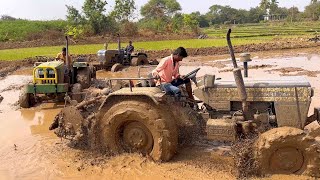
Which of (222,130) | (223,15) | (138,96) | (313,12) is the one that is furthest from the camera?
(223,15)

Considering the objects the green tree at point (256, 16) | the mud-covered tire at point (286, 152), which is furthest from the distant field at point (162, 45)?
the green tree at point (256, 16)

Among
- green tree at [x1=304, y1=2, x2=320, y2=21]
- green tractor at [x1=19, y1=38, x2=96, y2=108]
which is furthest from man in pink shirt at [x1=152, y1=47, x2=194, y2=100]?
green tree at [x1=304, y1=2, x2=320, y2=21]

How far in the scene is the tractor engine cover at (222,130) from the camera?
→ 18.6 feet

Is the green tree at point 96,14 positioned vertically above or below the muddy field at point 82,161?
above

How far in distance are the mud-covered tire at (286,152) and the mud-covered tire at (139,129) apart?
4.56 ft

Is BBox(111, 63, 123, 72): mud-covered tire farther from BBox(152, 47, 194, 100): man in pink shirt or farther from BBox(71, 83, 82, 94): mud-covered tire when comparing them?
BBox(152, 47, 194, 100): man in pink shirt

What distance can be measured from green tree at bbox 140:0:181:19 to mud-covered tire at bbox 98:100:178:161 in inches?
2335

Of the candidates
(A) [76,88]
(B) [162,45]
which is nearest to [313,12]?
(B) [162,45]

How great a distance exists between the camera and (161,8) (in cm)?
6788

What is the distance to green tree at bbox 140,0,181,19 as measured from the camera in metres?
66.6

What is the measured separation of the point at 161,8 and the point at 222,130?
6403 cm

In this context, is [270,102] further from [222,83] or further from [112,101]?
[112,101]

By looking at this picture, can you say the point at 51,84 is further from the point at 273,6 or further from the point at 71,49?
the point at 273,6

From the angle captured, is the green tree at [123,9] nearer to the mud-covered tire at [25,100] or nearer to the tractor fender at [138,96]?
the mud-covered tire at [25,100]
